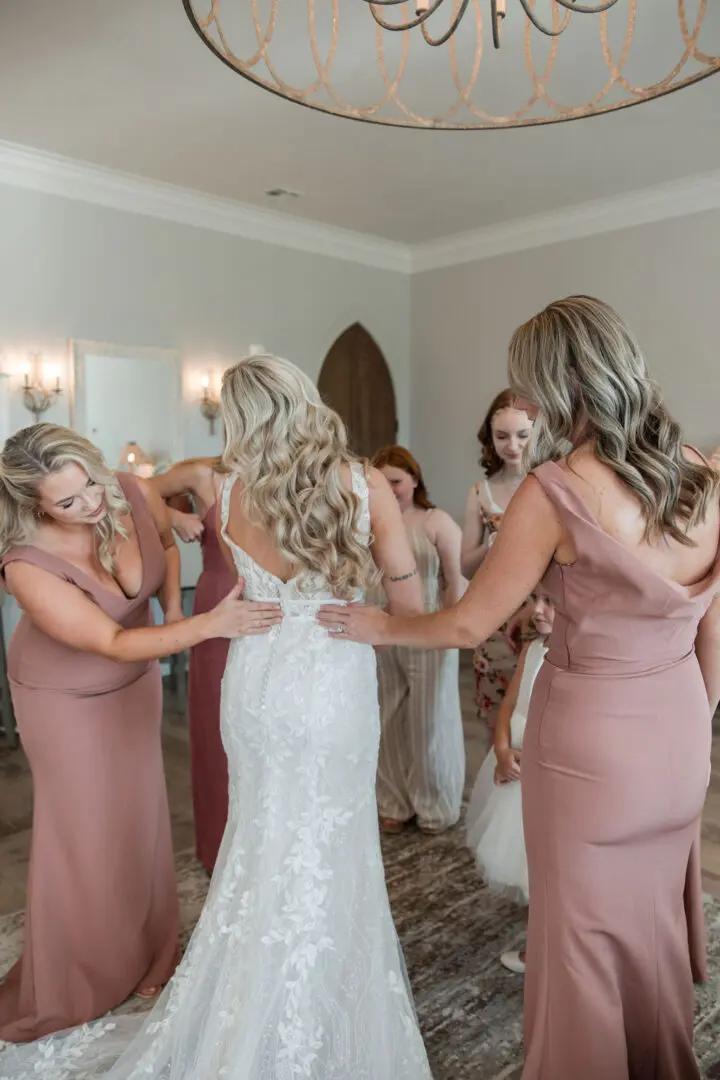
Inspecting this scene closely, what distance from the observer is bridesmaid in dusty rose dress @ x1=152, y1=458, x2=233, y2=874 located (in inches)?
117

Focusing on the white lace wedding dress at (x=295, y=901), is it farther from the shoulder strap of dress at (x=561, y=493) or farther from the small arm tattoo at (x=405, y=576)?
the shoulder strap of dress at (x=561, y=493)

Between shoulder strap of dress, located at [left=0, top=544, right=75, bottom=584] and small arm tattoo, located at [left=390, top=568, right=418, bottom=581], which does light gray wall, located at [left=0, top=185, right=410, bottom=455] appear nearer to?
shoulder strap of dress, located at [left=0, top=544, right=75, bottom=584]

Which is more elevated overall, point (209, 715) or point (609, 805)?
point (609, 805)

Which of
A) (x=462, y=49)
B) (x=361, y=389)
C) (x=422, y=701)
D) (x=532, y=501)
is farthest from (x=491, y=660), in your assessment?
(x=361, y=389)

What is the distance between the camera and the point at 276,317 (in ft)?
21.6

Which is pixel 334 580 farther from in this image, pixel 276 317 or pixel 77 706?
pixel 276 317

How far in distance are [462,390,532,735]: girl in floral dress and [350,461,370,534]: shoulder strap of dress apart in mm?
1253

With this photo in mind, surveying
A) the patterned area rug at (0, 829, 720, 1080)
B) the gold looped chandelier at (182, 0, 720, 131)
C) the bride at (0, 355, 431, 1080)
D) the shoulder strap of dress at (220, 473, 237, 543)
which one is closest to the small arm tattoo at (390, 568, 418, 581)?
the bride at (0, 355, 431, 1080)

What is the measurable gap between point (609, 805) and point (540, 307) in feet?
17.9

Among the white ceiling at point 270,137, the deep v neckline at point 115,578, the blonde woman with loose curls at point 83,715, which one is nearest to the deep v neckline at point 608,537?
the blonde woman with loose curls at point 83,715

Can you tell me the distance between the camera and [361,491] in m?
1.95

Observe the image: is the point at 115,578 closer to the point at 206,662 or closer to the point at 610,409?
the point at 206,662

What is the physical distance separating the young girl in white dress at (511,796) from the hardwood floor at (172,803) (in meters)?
0.92

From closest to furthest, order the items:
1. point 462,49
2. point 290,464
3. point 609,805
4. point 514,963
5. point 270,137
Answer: point 609,805
point 290,464
point 514,963
point 462,49
point 270,137
